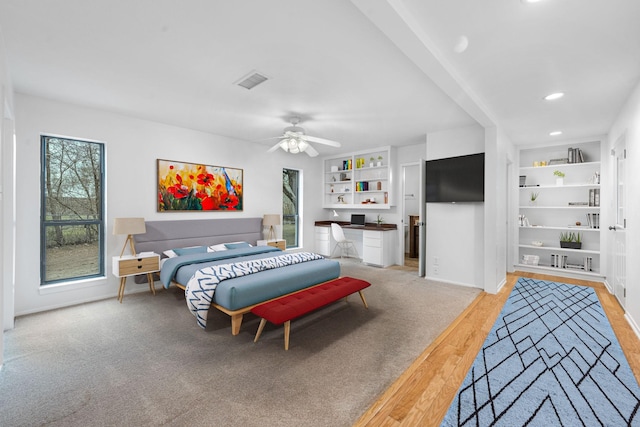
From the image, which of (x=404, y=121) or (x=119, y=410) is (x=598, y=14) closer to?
(x=404, y=121)

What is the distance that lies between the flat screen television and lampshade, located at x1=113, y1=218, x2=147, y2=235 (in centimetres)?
433

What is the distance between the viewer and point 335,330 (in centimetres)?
291

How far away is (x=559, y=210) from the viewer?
17.6 feet

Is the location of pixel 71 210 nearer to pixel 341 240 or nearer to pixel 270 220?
pixel 270 220

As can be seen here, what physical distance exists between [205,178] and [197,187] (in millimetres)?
216

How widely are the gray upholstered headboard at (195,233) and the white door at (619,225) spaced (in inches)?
212

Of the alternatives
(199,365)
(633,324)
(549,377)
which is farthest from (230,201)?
(633,324)

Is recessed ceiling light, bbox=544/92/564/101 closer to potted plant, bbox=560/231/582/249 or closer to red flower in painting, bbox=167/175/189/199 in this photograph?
potted plant, bbox=560/231/582/249

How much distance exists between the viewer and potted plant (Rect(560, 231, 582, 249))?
5.04 metres

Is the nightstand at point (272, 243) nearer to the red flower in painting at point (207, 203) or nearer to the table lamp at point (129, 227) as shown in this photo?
the red flower in painting at point (207, 203)

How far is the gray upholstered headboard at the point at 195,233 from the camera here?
435cm

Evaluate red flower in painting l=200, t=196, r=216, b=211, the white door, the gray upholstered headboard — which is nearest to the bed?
the gray upholstered headboard

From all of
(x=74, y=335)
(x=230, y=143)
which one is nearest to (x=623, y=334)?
(x=74, y=335)

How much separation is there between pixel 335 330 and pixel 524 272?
4502mm
